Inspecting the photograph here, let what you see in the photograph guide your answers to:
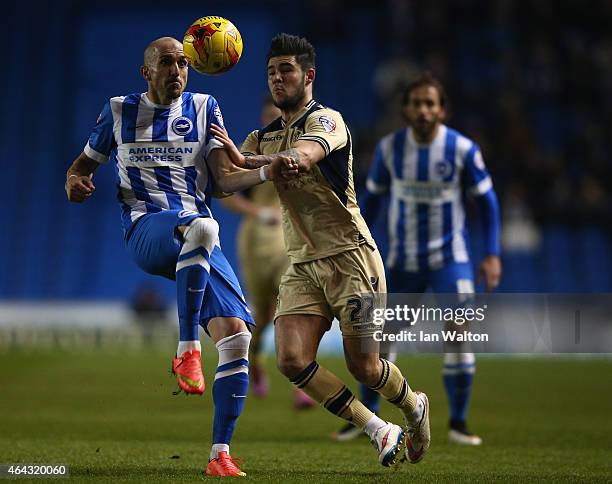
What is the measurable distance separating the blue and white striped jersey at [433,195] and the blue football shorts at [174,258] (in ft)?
7.26

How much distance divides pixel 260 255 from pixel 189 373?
565cm

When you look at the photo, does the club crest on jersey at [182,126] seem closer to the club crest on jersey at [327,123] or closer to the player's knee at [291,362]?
the club crest on jersey at [327,123]

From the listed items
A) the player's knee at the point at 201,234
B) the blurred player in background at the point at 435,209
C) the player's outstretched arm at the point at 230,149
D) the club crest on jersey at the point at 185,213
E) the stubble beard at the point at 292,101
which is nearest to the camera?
the player's knee at the point at 201,234

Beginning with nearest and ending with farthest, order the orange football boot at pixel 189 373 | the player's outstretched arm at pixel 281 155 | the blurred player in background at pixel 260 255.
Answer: the orange football boot at pixel 189 373 < the player's outstretched arm at pixel 281 155 < the blurred player in background at pixel 260 255

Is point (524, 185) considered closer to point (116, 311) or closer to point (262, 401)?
point (116, 311)

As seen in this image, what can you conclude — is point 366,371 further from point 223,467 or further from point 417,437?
point 223,467

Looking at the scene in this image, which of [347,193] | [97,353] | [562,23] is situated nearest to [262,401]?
[347,193]

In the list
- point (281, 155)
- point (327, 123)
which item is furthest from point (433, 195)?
point (281, 155)

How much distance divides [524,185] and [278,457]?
12332 millimetres

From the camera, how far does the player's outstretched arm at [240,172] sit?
525 cm

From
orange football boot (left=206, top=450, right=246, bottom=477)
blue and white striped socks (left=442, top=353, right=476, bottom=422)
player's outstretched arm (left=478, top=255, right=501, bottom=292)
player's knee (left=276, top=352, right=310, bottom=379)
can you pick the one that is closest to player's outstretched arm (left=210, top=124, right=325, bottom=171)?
player's knee (left=276, top=352, right=310, bottom=379)

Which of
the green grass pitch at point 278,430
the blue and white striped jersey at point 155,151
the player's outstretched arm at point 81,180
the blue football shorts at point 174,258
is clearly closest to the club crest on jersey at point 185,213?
the blue football shorts at point 174,258

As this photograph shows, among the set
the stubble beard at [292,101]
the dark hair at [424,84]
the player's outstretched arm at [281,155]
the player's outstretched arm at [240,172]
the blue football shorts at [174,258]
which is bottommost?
the blue football shorts at [174,258]

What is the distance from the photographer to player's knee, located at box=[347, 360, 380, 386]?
5660 millimetres
